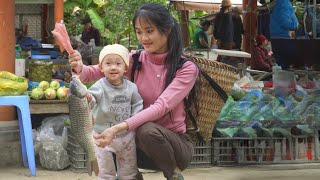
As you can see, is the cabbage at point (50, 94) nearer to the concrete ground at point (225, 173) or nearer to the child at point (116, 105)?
the concrete ground at point (225, 173)

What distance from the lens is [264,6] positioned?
39.4 feet

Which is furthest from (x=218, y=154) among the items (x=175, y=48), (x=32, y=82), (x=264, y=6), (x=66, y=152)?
(x=264, y=6)

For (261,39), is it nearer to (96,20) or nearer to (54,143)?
(96,20)

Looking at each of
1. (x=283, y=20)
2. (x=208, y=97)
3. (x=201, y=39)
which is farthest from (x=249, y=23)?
(x=208, y=97)

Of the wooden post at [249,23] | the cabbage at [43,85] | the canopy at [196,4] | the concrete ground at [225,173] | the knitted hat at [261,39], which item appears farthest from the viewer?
the canopy at [196,4]

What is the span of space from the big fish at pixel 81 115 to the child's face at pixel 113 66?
13.7 inches

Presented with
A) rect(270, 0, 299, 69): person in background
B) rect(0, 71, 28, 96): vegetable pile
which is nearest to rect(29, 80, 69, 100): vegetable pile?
rect(0, 71, 28, 96): vegetable pile

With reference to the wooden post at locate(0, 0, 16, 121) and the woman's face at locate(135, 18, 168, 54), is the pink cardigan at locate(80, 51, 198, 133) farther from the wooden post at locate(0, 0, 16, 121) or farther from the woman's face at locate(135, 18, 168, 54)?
the wooden post at locate(0, 0, 16, 121)

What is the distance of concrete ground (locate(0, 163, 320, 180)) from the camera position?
636cm

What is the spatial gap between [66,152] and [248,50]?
673 centimetres

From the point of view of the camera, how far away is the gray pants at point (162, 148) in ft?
11.5

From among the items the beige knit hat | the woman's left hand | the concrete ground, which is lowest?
the concrete ground

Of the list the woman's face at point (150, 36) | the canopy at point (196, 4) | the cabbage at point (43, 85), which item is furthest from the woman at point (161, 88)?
the canopy at point (196, 4)

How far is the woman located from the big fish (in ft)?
0.69
